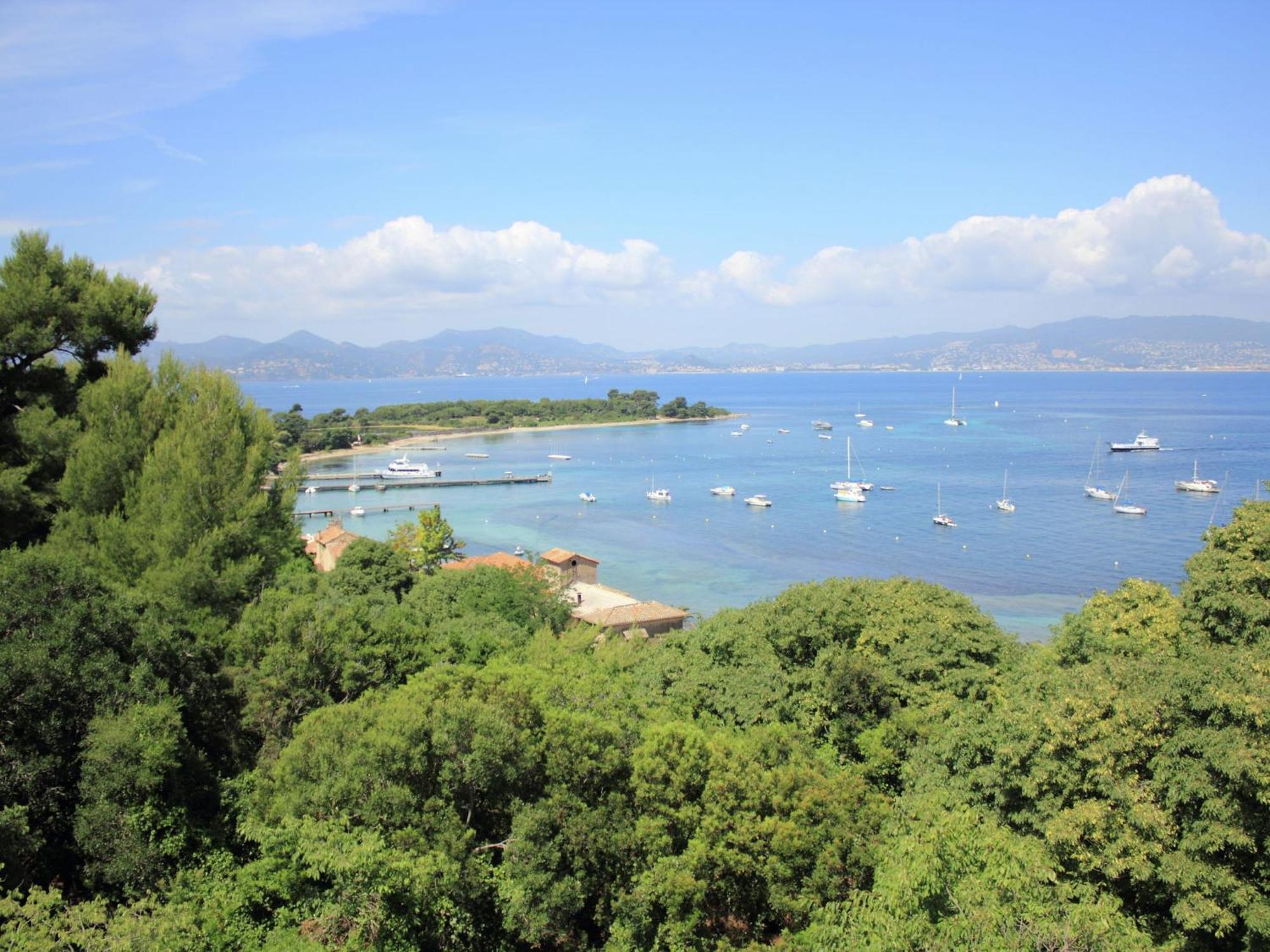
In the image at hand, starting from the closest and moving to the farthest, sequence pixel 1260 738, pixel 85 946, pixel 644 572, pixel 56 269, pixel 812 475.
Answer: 1. pixel 85 946
2. pixel 1260 738
3. pixel 56 269
4. pixel 644 572
5. pixel 812 475

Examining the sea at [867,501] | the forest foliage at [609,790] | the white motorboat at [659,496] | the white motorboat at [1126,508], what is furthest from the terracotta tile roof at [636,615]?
the white motorboat at [1126,508]

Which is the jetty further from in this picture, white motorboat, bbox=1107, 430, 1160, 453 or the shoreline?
white motorboat, bbox=1107, 430, 1160, 453

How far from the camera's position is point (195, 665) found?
991 centimetres

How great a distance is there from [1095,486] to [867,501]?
1223 cm

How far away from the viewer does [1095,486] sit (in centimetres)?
4812

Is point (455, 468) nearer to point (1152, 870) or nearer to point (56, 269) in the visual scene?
point (56, 269)

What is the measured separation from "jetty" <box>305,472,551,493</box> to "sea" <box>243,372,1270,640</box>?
1.02 meters

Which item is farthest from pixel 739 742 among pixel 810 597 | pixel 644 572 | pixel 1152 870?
pixel 644 572

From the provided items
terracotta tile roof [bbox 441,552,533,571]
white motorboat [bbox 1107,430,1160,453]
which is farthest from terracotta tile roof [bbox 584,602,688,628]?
white motorboat [bbox 1107,430,1160,453]

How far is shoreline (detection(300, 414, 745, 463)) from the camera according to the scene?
72875 mm

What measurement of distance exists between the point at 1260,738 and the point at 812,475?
51.1 meters

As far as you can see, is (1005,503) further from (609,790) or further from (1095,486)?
(609,790)

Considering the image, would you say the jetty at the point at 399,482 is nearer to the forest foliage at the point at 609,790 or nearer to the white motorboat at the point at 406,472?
the white motorboat at the point at 406,472

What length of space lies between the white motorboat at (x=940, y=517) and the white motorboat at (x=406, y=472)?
31277mm
